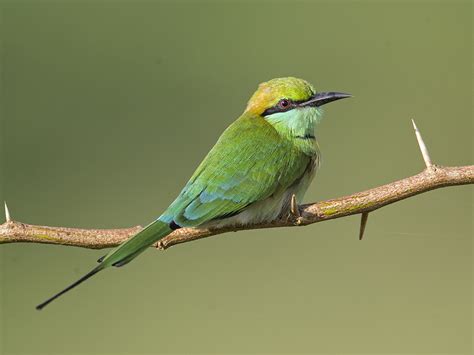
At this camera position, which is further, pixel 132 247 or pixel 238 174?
pixel 238 174

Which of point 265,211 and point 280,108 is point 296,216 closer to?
point 265,211

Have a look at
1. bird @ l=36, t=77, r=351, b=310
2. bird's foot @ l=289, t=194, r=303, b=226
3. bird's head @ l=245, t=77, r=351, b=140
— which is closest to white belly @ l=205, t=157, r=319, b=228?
bird @ l=36, t=77, r=351, b=310

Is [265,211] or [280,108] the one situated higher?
[280,108]

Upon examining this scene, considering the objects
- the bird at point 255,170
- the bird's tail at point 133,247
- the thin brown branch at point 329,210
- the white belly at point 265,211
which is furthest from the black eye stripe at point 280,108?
the bird's tail at point 133,247

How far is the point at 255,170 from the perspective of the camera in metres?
2.72

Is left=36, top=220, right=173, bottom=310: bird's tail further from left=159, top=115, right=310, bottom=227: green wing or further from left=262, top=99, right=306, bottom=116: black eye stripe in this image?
left=262, top=99, right=306, bottom=116: black eye stripe

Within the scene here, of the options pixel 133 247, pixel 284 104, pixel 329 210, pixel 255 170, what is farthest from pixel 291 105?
pixel 133 247

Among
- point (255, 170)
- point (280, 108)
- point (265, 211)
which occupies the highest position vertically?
point (280, 108)

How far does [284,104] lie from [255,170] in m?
0.39

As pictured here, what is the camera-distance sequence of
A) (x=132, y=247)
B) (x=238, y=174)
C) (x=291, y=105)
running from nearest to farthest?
(x=132, y=247)
(x=238, y=174)
(x=291, y=105)

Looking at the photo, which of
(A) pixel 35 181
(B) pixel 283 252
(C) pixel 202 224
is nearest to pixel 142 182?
(A) pixel 35 181

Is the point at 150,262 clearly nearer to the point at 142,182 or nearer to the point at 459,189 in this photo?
the point at 142,182

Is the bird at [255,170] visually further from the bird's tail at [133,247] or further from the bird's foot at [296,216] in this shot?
the bird's foot at [296,216]

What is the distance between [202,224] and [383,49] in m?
4.66
